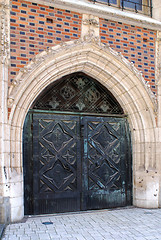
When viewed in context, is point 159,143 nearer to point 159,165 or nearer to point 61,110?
point 159,165

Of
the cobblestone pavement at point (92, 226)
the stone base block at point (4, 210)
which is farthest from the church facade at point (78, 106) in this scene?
the cobblestone pavement at point (92, 226)

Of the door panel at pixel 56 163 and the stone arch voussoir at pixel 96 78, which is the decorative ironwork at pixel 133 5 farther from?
the door panel at pixel 56 163

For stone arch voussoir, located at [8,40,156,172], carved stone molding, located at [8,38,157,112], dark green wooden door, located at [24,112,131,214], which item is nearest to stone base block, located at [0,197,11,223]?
stone arch voussoir, located at [8,40,156,172]

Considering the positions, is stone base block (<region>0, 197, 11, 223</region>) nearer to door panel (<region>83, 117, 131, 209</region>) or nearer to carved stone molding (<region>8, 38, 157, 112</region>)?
carved stone molding (<region>8, 38, 157, 112</region>)

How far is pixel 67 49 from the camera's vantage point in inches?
219

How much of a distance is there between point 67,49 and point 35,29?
691 mm

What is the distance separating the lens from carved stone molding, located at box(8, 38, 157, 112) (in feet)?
16.8

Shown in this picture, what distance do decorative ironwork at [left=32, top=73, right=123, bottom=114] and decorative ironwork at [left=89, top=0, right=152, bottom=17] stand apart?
1860 millimetres

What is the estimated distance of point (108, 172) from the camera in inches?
246

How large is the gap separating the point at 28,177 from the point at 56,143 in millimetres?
857

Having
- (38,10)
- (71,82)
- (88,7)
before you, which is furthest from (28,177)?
(88,7)

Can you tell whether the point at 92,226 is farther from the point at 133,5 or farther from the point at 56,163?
the point at 133,5

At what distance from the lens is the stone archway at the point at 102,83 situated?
5070 millimetres

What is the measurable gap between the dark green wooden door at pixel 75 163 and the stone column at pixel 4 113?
72 centimetres
